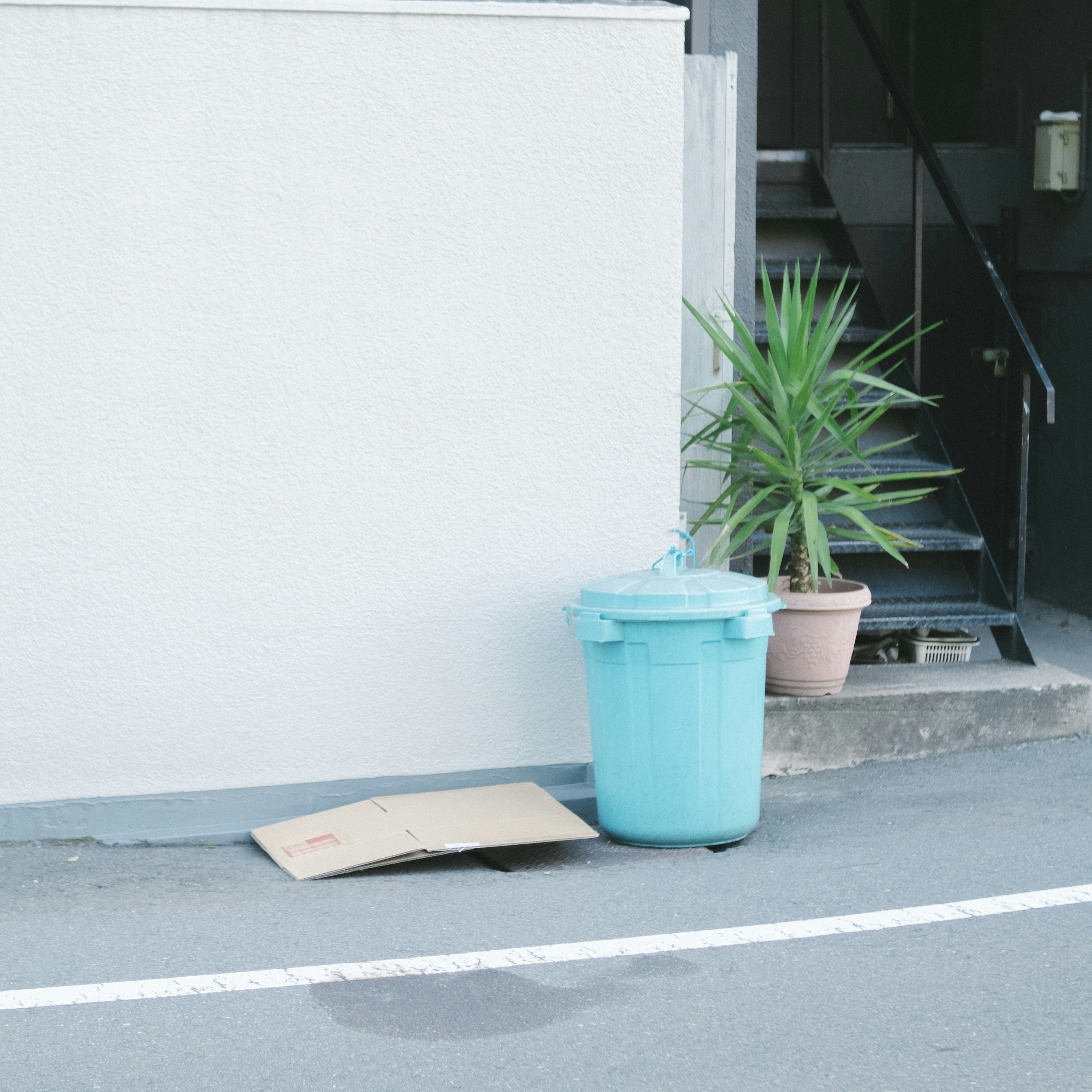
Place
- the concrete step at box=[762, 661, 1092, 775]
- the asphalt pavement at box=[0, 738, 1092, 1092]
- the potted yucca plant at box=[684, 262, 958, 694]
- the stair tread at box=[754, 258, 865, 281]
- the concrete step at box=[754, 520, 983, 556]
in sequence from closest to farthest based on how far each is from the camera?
1. the asphalt pavement at box=[0, 738, 1092, 1092]
2. the potted yucca plant at box=[684, 262, 958, 694]
3. the concrete step at box=[762, 661, 1092, 775]
4. the concrete step at box=[754, 520, 983, 556]
5. the stair tread at box=[754, 258, 865, 281]

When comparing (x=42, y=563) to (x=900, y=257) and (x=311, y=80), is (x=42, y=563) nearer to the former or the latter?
(x=311, y=80)

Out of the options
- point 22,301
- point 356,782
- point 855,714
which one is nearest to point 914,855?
point 855,714

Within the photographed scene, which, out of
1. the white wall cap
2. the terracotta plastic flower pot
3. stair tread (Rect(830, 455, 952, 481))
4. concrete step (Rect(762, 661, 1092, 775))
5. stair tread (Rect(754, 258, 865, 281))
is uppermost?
the white wall cap

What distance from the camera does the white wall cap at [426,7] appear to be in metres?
4.37

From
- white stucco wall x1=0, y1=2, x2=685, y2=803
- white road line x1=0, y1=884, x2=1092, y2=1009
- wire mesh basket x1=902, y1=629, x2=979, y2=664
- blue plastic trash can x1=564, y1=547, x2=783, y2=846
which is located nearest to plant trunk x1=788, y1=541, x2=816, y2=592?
white stucco wall x1=0, y1=2, x2=685, y2=803

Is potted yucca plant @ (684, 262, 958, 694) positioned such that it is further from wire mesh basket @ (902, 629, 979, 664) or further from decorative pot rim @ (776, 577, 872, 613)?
wire mesh basket @ (902, 629, 979, 664)

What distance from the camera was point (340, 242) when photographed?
4613mm

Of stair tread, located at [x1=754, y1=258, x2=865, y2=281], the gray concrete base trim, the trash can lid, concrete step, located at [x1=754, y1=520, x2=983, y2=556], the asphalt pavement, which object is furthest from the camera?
stair tread, located at [x1=754, y1=258, x2=865, y2=281]

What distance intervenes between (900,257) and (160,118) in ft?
17.5

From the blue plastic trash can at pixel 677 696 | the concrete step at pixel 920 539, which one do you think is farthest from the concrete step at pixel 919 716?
the blue plastic trash can at pixel 677 696

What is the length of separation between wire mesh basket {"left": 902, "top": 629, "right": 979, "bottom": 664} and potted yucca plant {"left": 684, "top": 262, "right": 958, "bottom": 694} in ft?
2.36

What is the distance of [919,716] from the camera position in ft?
17.8

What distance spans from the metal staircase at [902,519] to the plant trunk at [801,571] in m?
0.53

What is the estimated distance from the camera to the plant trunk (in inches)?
211
